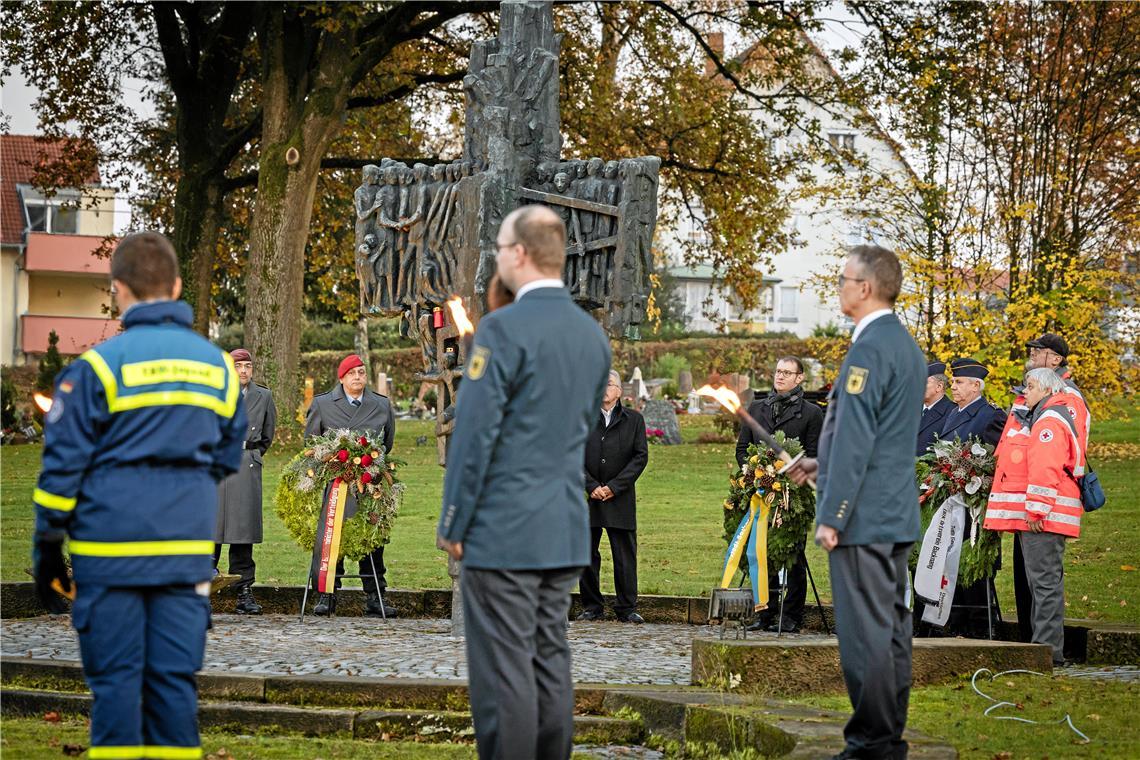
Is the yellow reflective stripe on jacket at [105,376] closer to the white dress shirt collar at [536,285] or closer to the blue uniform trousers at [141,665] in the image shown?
the blue uniform trousers at [141,665]

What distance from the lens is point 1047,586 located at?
10.4 m

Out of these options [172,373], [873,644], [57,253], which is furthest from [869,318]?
[57,253]

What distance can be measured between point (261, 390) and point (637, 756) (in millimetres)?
6769

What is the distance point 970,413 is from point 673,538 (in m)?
7.52

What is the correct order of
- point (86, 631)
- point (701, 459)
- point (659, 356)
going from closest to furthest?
point (86, 631), point (701, 459), point (659, 356)

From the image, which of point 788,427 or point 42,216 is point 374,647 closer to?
point 788,427

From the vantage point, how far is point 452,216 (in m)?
10.9

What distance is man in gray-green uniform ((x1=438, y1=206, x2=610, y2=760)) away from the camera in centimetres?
564

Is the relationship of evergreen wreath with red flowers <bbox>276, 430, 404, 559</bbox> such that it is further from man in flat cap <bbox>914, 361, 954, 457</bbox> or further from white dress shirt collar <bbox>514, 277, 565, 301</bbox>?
white dress shirt collar <bbox>514, 277, 565, 301</bbox>

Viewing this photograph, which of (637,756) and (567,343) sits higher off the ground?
(567,343)

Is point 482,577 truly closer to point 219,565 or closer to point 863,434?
point 863,434

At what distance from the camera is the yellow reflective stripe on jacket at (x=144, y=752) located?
532 centimetres

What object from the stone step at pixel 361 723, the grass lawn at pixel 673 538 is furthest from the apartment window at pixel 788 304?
the stone step at pixel 361 723

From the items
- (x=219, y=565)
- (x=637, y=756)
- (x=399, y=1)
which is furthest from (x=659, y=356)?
(x=637, y=756)
